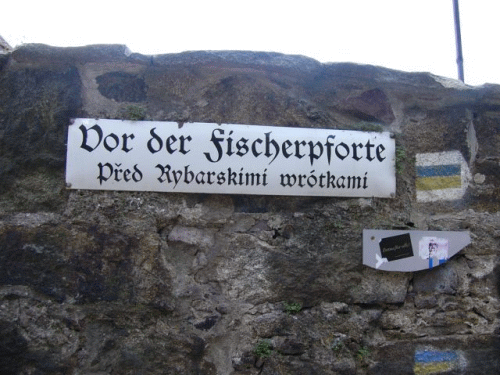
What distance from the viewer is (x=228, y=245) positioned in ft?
5.29

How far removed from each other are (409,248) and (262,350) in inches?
23.5

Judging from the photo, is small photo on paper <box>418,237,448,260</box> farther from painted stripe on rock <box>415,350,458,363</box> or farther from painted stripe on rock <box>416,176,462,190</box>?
painted stripe on rock <box>415,350,458,363</box>

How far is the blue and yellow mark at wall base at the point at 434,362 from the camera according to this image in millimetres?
1631

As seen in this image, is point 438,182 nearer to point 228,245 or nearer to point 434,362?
point 434,362

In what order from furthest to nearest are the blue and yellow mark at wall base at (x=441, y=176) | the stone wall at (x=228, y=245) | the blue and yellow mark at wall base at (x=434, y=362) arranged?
the blue and yellow mark at wall base at (x=441, y=176)
the blue and yellow mark at wall base at (x=434, y=362)
the stone wall at (x=228, y=245)

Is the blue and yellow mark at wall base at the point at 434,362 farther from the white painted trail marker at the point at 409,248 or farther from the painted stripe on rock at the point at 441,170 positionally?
the painted stripe on rock at the point at 441,170

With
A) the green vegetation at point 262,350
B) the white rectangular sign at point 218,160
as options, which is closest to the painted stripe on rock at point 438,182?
the white rectangular sign at point 218,160

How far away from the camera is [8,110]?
64.1 inches

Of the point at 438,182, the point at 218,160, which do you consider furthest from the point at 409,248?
the point at 218,160

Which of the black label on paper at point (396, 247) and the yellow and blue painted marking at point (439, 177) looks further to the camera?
the yellow and blue painted marking at point (439, 177)

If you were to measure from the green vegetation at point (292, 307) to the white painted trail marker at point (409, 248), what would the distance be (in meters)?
0.26

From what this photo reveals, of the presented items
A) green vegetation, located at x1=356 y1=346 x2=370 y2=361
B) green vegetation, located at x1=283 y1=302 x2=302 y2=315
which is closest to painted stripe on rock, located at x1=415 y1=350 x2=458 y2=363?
green vegetation, located at x1=356 y1=346 x2=370 y2=361

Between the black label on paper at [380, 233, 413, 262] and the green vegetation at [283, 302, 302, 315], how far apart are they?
1.09 ft

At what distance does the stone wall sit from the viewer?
153 cm
